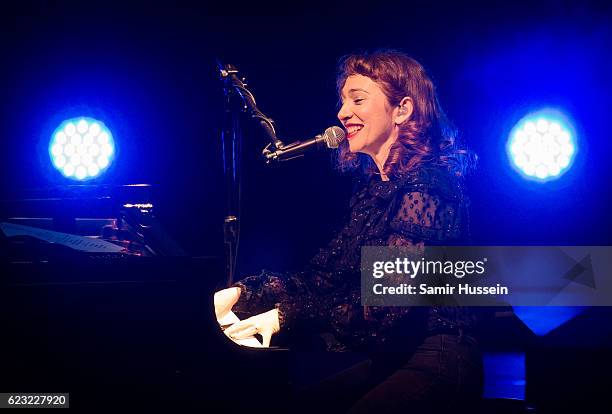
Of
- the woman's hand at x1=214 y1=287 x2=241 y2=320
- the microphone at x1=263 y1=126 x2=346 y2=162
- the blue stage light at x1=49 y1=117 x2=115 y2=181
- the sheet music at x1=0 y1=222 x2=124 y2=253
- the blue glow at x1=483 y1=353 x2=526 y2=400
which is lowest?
the blue glow at x1=483 y1=353 x2=526 y2=400

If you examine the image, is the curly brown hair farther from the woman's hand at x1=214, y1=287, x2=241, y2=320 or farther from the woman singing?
the woman's hand at x1=214, y1=287, x2=241, y2=320

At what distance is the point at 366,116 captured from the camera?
3504 mm

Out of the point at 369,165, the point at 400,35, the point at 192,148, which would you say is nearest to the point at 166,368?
the point at 369,165

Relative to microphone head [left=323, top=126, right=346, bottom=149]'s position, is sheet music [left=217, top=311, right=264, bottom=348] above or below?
below

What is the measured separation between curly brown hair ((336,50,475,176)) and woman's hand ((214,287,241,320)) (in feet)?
3.38

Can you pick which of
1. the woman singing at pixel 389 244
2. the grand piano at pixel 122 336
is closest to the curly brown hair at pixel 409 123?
the woman singing at pixel 389 244

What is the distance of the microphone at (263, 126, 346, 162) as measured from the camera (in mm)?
2834

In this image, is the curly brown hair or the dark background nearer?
the curly brown hair

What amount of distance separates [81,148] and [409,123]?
2.12 metres

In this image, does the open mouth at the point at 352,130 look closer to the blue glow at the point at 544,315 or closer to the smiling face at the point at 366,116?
the smiling face at the point at 366,116

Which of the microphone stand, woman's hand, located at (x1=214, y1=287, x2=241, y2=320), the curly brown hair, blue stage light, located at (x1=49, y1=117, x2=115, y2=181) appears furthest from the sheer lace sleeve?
blue stage light, located at (x1=49, y1=117, x2=115, y2=181)

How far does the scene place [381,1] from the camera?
3.85 m

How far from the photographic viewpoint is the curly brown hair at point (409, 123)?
335 centimetres

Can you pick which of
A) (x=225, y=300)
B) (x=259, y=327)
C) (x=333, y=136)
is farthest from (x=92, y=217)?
(x=333, y=136)
